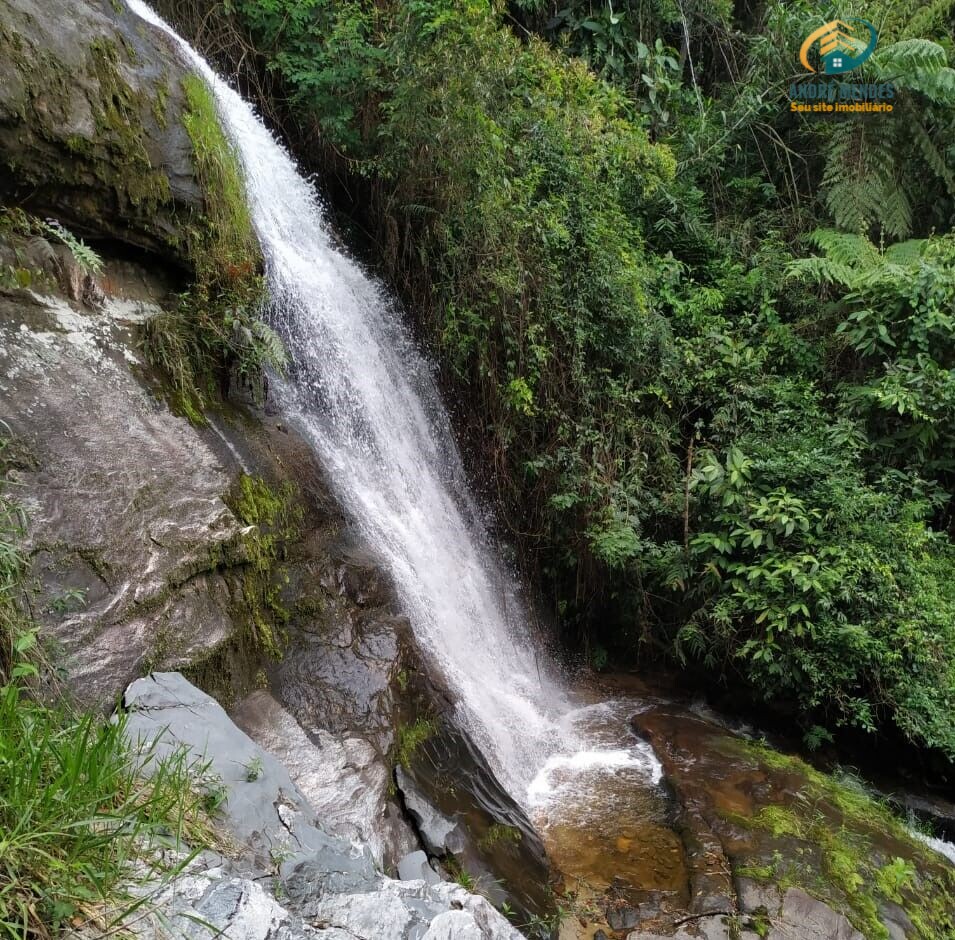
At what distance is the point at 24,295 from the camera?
3777mm

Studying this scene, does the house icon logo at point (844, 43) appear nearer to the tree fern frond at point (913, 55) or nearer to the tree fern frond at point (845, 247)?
the tree fern frond at point (913, 55)

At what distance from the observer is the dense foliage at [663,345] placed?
586cm

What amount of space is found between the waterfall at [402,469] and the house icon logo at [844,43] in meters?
6.05

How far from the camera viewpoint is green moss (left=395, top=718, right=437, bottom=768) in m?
3.97

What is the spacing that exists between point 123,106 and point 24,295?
146 centimetres

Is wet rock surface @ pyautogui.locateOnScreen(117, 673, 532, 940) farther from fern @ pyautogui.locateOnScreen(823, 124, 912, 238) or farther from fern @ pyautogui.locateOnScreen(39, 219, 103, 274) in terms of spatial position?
fern @ pyautogui.locateOnScreen(823, 124, 912, 238)

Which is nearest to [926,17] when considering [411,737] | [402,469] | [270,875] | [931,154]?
[931,154]

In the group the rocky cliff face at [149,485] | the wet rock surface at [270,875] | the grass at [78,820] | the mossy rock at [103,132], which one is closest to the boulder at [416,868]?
the rocky cliff face at [149,485]

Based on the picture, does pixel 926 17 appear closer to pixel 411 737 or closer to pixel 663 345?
pixel 663 345

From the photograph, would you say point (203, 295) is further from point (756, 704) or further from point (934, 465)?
point (934, 465)

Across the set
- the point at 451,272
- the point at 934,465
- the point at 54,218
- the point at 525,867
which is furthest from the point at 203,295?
the point at 934,465

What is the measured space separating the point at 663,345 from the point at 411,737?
467 cm

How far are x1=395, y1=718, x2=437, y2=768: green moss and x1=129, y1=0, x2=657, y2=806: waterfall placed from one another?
0.43 metres

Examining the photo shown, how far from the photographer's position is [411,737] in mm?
4145
